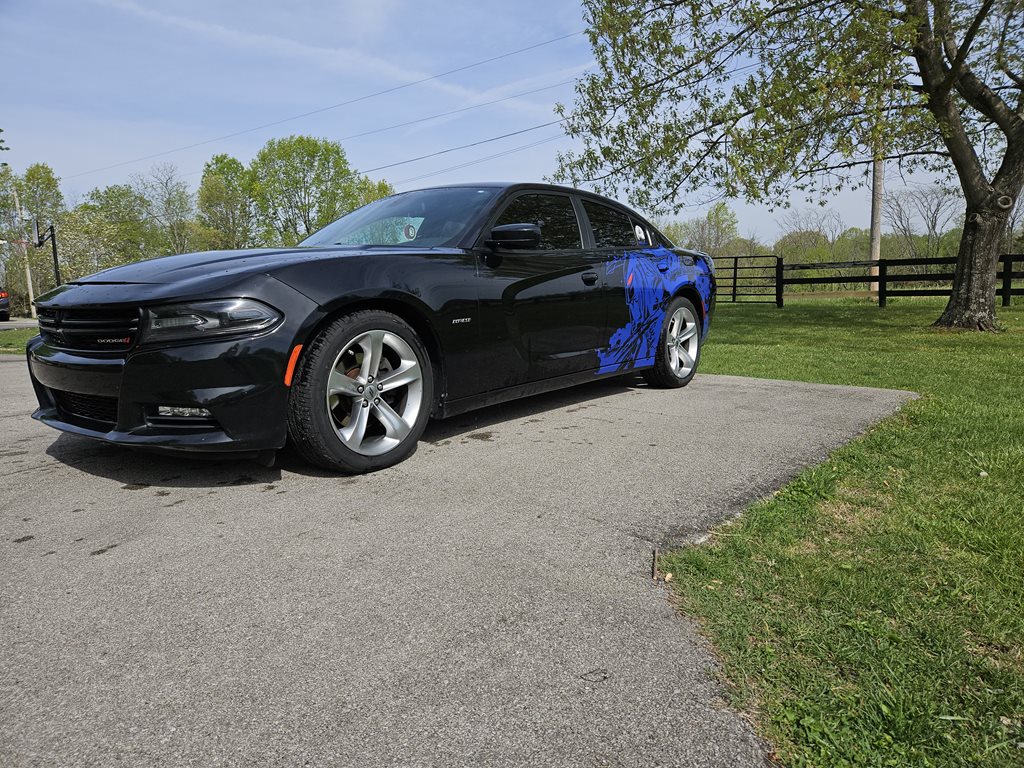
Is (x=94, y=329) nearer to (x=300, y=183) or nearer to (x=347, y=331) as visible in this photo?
(x=347, y=331)

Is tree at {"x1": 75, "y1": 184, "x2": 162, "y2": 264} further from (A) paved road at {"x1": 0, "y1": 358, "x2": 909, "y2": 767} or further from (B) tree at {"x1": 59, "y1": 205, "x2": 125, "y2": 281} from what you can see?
(A) paved road at {"x1": 0, "y1": 358, "x2": 909, "y2": 767}

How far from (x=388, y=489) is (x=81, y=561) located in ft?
3.89

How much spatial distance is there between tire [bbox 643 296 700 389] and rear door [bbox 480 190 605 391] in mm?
954

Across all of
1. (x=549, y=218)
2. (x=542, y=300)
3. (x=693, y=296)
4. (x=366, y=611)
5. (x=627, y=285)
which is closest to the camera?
(x=366, y=611)

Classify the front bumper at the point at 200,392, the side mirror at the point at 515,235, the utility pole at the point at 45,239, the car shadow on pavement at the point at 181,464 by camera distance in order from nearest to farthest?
the front bumper at the point at 200,392 → the car shadow on pavement at the point at 181,464 → the side mirror at the point at 515,235 → the utility pole at the point at 45,239

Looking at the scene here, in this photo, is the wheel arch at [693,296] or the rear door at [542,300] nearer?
the rear door at [542,300]

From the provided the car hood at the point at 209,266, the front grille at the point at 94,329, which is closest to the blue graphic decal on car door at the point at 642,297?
the car hood at the point at 209,266

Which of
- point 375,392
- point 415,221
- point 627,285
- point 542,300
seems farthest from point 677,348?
point 375,392

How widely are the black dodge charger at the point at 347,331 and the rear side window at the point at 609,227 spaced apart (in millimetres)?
58

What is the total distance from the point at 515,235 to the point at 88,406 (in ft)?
7.46

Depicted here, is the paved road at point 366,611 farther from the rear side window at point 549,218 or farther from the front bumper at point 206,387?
the rear side window at point 549,218

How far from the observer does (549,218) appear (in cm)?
453

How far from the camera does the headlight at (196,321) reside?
287cm

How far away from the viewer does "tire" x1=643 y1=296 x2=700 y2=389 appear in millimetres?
5469
